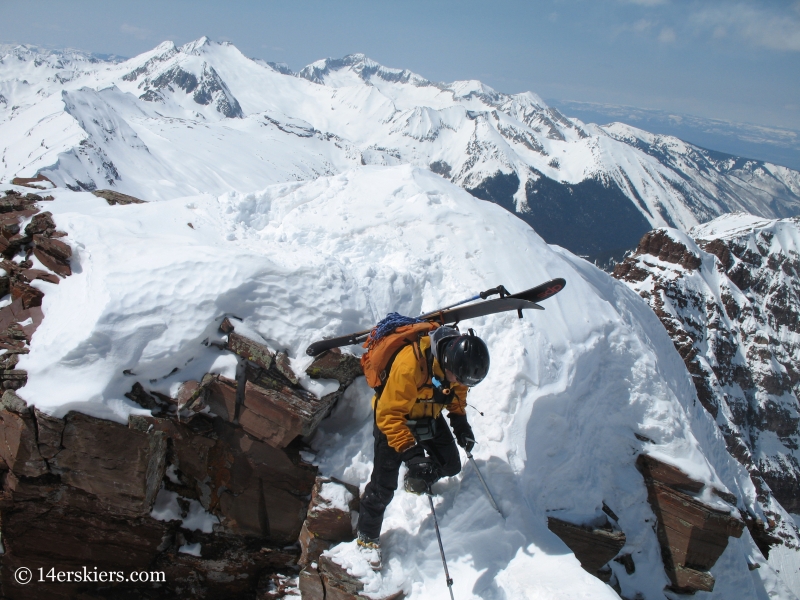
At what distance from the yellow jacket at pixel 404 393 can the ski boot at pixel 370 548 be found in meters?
1.80

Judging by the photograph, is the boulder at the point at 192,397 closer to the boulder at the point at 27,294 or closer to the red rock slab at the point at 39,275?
the boulder at the point at 27,294

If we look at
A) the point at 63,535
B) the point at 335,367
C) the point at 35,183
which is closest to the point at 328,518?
the point at 335,367

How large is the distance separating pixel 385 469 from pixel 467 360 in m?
2.08

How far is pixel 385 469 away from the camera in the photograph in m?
6.38

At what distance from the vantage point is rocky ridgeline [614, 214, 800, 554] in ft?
241

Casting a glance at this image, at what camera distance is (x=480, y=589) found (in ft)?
20.5

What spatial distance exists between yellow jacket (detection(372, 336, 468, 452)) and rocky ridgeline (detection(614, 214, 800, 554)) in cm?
4873

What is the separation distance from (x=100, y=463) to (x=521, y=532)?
6.65 m

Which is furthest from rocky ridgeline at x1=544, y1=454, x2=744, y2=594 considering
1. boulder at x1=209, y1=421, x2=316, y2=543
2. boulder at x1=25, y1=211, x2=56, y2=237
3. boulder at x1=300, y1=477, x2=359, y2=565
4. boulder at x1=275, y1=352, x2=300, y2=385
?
boulder at x1=25, y1=211, x2=56, y2=237

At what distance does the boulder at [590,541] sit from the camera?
320 inches

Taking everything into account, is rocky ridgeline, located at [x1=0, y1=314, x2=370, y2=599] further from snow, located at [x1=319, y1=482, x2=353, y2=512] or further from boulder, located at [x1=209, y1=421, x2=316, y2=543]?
snow, located at [x1=319, y1=482, x2=353, y2=512]

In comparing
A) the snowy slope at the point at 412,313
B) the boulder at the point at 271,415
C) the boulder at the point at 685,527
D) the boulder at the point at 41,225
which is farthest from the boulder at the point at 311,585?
the boulder at the point at 41,225

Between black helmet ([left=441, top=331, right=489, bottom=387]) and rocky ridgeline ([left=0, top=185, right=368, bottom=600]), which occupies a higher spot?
black helmet ([left=441, top=331, right=489, bottom=387])

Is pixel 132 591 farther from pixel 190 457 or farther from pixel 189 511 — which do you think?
pixel 190 457
